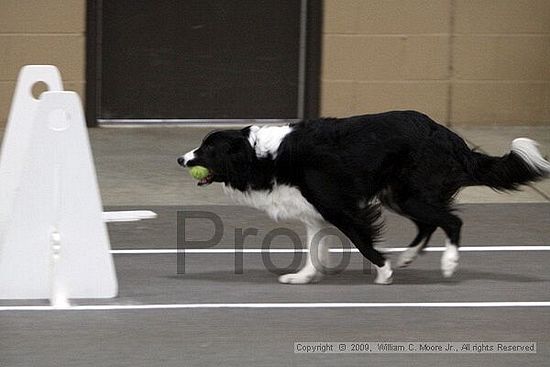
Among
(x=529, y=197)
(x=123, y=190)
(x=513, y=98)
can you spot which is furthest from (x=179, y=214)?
(x=513, y=98)

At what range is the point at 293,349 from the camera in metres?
5.80

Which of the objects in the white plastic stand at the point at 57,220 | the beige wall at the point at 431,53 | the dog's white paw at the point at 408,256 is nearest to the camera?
the white plastic stand at the point at 57,220

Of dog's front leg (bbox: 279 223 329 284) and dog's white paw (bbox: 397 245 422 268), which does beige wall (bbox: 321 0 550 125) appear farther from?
dog's front leg (bbox: 279 223 329 284)

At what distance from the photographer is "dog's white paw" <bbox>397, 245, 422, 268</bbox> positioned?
728 centimetres

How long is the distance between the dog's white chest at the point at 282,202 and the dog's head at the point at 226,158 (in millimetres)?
112

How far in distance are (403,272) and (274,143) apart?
3.90 ft

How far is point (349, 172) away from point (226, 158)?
68 centimetres

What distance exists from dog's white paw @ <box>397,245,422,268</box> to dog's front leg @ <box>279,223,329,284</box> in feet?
1.61

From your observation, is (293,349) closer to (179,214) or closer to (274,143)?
(274,143)

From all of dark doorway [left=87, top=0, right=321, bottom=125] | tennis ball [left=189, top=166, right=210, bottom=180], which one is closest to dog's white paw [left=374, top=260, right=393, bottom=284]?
tennis ball [left=189, top=166, right=210, bottom=180]

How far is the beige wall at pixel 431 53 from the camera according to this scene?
38.9ft

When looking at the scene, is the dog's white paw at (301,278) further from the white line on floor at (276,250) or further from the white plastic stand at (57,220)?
the white plastic stand at (57,220)

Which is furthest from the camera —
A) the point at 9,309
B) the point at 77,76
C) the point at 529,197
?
the point at 77,76

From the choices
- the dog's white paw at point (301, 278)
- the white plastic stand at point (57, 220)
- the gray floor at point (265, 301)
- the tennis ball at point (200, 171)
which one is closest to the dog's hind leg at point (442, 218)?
the gray floor at point (265, 301)
